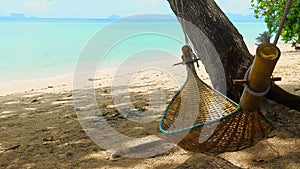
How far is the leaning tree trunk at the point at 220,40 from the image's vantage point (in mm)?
2137

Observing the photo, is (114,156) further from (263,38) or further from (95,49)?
(95,49)

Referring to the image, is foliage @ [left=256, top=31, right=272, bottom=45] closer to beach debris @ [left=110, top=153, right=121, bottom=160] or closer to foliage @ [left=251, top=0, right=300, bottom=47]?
beach debris @ [left=110, top=153, right=121, bottom=160]

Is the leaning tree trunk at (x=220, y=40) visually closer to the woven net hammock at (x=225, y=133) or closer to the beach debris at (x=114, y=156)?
the woven net hammock at (x=225, y=133)

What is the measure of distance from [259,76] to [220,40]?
40.1 inches

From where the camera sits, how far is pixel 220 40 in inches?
85.0

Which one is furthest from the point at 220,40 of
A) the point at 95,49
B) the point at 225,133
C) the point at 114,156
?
the point at 95,49

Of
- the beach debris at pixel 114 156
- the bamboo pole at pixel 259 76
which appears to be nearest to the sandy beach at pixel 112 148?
the beach debris at pixel 114 156

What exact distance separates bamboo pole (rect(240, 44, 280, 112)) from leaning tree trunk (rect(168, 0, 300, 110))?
85 centimetres

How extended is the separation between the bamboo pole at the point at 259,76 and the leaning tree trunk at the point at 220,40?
85 cm

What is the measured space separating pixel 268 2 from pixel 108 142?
11.8 feet

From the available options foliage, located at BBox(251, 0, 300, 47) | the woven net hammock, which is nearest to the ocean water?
the woven net hammock

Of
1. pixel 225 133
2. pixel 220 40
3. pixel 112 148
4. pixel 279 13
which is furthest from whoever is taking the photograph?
pixel 279 13

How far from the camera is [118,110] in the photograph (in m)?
3.01

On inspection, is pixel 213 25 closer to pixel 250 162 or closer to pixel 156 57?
pixel 250 162
